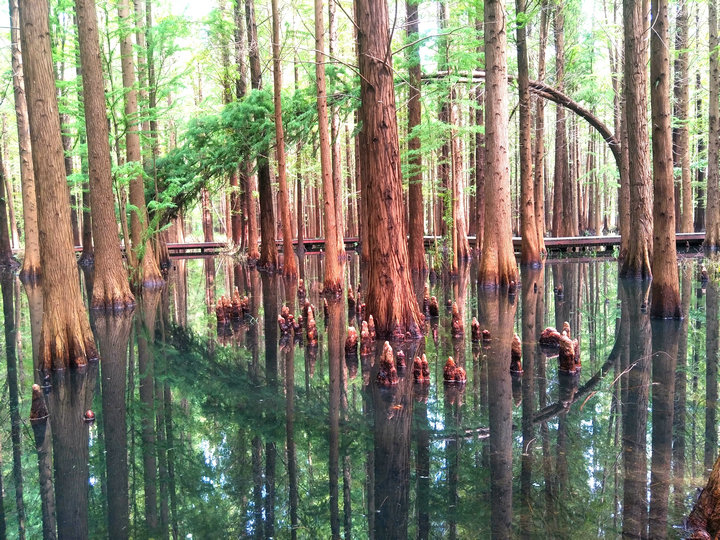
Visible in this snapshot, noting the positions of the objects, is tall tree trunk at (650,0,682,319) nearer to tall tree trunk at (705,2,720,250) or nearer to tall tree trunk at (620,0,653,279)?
tall tree trunk at (620,0,653,279)

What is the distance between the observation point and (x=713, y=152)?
17.0 metres

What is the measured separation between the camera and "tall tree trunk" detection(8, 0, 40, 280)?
16.6 m

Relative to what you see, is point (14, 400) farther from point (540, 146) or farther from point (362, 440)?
point (540, 146)

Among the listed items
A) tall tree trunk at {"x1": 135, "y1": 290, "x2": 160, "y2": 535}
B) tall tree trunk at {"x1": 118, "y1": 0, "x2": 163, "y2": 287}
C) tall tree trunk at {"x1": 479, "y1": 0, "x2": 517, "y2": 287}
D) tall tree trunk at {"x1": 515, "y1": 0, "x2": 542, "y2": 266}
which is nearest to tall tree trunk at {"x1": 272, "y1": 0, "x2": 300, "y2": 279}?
tall tree trunk at {"x1": 118, "y1": 0, "x2": 163, "y2": 287}

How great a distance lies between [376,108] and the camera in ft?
26.7

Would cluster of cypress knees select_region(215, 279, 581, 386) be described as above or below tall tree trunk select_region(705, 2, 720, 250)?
below

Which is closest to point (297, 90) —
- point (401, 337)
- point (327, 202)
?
point (327, 202)

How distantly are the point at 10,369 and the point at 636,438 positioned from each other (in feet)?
22.7

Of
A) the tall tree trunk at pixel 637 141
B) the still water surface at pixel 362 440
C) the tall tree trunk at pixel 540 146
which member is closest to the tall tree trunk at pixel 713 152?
the tall tree trunk at pixel 540 146

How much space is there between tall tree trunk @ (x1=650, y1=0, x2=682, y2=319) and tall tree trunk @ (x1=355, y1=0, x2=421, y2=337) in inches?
142

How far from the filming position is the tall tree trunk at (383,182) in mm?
8086

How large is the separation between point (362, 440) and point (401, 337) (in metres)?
3.61

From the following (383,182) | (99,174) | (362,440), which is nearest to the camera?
(362,440)

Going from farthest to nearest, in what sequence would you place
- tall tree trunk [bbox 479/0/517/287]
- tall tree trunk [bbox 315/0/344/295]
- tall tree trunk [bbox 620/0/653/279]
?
1. tall tree trunk [bbox 315/0/344/295]
2. tall tree trunk [bbox 479/0/517/287]
3. tall tree trunk [bbox 620/0/653/279]
